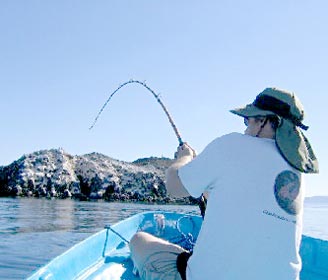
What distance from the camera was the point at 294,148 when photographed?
255 centimetres

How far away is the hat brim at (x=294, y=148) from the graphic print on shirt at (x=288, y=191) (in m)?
0.07

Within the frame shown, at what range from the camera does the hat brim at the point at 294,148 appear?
8.28 feet

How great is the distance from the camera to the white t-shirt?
2436 mm

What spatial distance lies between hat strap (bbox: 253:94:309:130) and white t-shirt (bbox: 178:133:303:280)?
217 mm

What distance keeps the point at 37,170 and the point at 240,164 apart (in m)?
59.6

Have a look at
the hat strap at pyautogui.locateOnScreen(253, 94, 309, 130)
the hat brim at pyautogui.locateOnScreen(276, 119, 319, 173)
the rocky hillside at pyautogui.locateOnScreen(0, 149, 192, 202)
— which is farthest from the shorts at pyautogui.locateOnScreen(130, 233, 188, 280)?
the rocky hillside at pyautogui.locateOnScreen(0, 149, 192, 202)

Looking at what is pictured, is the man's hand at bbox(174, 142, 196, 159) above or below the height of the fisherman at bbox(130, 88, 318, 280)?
above

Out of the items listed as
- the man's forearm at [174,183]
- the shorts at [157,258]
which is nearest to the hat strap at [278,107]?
the man's forearm at [174,183]

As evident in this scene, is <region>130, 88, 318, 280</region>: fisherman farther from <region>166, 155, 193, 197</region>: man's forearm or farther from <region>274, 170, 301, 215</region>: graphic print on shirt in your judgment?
<region>166, 155, 193, 197</region>: man's forearm

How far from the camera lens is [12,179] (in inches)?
2276

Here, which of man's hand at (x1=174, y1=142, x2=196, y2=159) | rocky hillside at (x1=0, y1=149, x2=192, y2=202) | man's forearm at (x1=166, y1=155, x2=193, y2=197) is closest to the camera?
man's forearm at (x1=166, y1=155, x2=193, y2=197)

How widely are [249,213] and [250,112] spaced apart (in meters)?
0.68

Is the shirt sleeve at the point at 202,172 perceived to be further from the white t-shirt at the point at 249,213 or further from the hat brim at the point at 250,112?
the hat brim at the point at 250,112

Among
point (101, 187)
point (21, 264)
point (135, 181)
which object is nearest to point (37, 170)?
point (101, 187)
